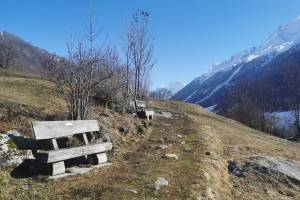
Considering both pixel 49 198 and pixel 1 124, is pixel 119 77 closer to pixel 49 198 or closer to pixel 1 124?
pixel 1 124

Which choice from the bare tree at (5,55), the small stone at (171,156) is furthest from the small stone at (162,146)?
the bare tree at (5,55)

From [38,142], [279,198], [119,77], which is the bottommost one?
[279,198]

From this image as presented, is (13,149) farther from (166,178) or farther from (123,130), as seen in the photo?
(123,130)

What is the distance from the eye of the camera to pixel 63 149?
14227mm

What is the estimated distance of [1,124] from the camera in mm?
15867

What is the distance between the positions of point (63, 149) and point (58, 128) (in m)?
1.09

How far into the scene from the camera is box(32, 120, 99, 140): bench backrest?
13.9 meters

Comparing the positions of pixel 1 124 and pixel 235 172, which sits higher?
pixel 1 124

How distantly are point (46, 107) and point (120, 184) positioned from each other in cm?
1057

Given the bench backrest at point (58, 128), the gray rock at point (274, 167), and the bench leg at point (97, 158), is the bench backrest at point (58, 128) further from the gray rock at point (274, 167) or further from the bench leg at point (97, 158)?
the gray rock at point (274, 167)

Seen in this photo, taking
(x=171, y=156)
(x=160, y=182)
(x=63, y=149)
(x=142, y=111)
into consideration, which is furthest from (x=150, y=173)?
(x=142, y=111)

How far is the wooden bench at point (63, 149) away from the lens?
13547 millimetres

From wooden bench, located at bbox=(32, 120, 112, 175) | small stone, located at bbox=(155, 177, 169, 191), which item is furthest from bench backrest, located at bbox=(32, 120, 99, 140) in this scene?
small stone, located at bbox=(155, 177, 169, 191)

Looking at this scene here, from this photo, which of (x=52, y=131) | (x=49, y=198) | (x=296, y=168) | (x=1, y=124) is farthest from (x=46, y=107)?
(x=296, y=168)
